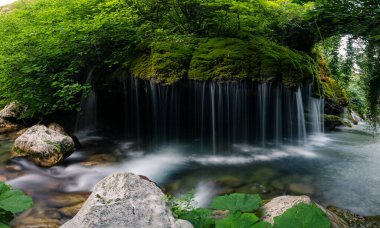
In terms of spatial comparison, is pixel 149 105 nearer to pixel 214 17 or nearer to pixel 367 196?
pixel 214 17

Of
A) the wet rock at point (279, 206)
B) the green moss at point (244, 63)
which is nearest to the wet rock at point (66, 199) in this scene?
the wet rock at point (279, 206)

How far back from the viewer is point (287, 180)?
17.8 feet

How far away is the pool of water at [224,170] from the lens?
4.92m

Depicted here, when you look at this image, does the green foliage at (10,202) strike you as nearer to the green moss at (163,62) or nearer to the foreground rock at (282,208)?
the foreground rock at (282,208)

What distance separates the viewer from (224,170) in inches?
232

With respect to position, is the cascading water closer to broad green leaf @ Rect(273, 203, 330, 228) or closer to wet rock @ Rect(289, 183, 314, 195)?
wet rock @ Rect(289, 183, 314, 195)

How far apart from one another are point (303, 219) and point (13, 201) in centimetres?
194

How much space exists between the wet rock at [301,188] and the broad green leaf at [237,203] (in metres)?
3.31

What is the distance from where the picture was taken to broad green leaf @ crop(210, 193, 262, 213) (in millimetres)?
1963

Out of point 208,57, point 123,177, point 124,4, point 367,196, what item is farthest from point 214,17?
point 123,177

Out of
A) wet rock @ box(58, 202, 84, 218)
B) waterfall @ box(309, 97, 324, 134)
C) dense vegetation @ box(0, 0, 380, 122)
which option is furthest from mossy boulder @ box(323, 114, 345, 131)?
wet rock @ box(58, 202, 84, 218)

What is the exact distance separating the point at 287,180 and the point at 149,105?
380cm

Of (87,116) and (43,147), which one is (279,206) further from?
(87,116)

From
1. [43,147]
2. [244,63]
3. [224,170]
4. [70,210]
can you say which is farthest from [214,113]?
[70,210]
